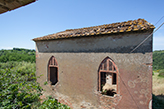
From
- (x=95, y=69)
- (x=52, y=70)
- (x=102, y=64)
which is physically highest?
(x=102, y=64)

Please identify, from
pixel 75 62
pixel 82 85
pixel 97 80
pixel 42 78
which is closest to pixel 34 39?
pixel 42 78

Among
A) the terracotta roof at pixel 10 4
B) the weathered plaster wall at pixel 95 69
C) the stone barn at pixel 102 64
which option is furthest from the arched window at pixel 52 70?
the terracotta roof at pixel 10 4

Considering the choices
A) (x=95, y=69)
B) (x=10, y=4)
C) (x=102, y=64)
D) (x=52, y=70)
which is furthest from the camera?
(x=52, y=70)

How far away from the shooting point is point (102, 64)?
559 cm

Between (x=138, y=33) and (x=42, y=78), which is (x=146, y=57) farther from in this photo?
(x=42, y=78)

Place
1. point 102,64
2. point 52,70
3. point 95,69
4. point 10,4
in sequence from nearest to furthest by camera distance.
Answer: point 10,4
point 102,64
point 95,69
point 52,70

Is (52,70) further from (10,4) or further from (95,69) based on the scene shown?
(10,4)

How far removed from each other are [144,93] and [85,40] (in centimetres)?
417

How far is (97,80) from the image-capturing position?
223 inches

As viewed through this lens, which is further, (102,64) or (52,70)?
(52,70)

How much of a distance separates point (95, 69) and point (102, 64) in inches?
20.3

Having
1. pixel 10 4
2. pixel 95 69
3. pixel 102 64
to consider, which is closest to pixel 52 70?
pixel 95 69

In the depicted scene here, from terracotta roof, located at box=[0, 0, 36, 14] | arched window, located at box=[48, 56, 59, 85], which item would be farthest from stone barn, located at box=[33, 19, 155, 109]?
terracotta roof, located at box=[0, 0, 36, 14]

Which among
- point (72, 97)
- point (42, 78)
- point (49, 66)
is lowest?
point (72, 97)
